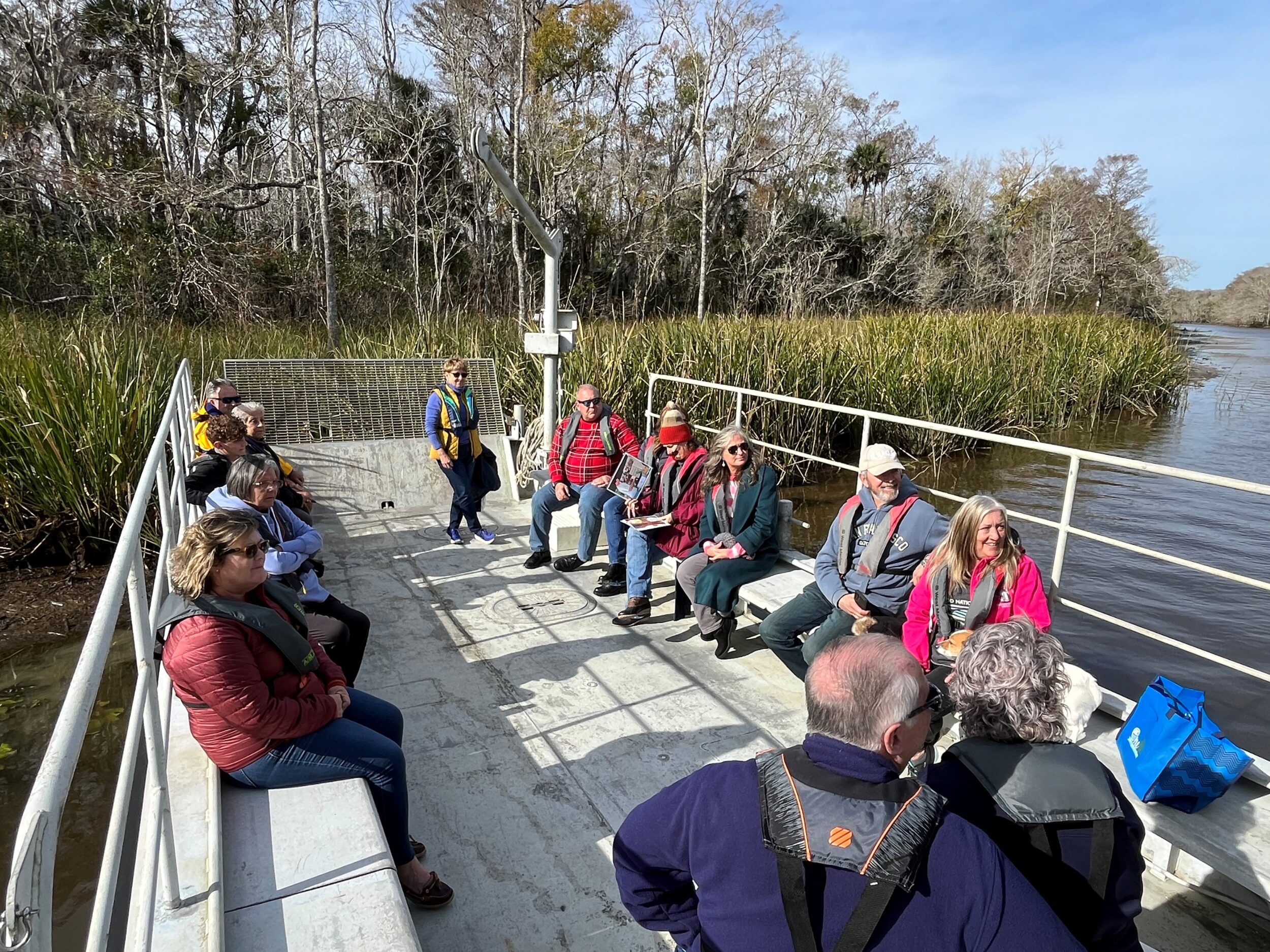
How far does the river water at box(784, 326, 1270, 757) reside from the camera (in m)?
5.79

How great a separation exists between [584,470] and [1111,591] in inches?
202

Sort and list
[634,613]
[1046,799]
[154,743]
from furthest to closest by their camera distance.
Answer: [634,613], [154,743], [1046,799]

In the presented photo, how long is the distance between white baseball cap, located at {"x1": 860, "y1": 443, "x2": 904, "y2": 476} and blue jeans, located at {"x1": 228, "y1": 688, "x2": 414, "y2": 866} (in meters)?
2.24

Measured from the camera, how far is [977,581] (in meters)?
3.02

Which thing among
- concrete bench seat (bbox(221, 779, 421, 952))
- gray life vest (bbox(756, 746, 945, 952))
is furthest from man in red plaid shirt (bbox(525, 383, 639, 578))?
gray life vest (bbox(756, 746, 945, 952))

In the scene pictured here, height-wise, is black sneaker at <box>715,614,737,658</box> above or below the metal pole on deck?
below

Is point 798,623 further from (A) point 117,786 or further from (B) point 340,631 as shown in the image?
Result: (A) point 117,786

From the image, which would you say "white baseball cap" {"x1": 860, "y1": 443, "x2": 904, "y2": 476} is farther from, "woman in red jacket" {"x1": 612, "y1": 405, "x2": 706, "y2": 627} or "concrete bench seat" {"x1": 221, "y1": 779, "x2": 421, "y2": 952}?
Result: "concrete bench seat" {"x1": 221, "y1": 779, "x2": 421, "y2": 952}

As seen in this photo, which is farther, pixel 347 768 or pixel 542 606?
pixel 542 606

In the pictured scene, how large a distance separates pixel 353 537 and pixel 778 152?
25.2m

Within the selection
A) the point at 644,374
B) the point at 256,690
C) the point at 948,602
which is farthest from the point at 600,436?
the point at 644,374

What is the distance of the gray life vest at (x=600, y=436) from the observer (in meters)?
5.40

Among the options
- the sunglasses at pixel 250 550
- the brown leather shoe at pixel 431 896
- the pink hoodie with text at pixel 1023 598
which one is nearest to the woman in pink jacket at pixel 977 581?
the pink hoodie with text at pixel 1023 598

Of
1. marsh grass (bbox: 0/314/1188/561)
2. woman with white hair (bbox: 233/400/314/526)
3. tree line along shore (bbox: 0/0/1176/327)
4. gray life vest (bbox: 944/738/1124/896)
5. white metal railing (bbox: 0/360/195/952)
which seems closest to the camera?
white metal railing (bbox: 0/360/195/952)
